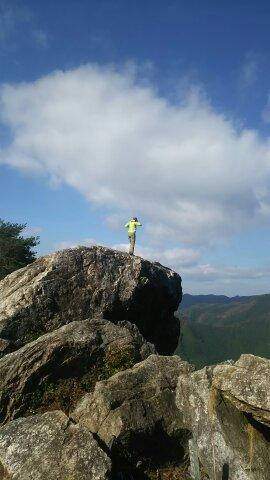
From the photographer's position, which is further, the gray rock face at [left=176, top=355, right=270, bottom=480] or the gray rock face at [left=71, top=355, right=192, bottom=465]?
the gray rock face at [left=71, top=355, right=192, bottom=465]

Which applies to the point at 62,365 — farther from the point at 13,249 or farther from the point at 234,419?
the point at 13,249

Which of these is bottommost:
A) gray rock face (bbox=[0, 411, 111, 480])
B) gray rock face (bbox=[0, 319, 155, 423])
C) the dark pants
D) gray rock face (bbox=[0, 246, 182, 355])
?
gray rock face (bbox=[0, 411, 111, 480])

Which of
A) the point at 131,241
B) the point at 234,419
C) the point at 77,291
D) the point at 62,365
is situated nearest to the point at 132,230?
the point at 131,241

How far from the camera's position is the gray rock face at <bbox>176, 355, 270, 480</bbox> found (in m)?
15.2

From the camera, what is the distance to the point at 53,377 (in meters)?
20.6

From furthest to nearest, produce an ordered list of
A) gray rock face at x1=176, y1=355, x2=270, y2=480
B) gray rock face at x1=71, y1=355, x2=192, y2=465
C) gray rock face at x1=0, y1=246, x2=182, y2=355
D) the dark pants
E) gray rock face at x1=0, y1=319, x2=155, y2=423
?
the dark pants < gray rock face at x1=0, y1=246, x2=182, y2=355 < gray rock face at x1=0, y1=319, x2=155, y2=423 < gray rock face at x1=71, y1=355, x2=192, y2=465 < gray rock face at x1=176, y1=355, x2=270, y2=480

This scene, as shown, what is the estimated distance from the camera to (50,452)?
48.9 feet

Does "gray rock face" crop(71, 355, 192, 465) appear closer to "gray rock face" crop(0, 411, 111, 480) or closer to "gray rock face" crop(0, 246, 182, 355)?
"gray rock face" crop(0, 411, 111, 480)

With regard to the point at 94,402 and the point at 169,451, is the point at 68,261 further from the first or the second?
the point at 169,451

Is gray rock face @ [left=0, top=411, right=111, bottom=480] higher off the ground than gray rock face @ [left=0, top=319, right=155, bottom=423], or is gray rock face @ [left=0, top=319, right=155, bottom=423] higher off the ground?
gray rock face @ [left=0, top=319, right=155, bottom=423]

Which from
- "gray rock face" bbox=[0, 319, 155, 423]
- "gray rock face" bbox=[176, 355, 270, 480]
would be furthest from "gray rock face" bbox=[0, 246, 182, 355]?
"gray rock face" bbox=[176, 355, 270, 480]

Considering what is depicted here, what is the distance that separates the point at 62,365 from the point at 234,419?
8674mm

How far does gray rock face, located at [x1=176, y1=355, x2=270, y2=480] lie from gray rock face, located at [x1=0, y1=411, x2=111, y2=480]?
398cm

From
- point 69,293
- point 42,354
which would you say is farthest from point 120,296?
point 42,354
